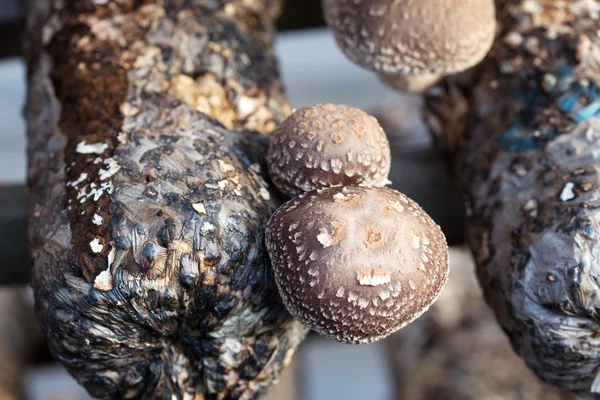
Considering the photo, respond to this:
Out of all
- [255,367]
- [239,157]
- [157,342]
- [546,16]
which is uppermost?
[546,16]

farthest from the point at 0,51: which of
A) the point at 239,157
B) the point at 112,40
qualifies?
the point at 239,157

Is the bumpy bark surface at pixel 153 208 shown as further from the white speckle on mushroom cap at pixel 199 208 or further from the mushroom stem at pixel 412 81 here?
the mushroom stem at pixel 412 81

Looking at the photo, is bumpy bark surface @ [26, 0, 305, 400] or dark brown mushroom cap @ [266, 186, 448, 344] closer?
dark brown mushroom cap @ [266, 186, 448, 344]

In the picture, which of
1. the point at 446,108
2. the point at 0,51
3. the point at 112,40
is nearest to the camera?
the point at 112,40

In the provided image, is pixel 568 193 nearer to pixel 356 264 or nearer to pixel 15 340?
pixel 356 264

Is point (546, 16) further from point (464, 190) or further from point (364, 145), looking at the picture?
point (364, 145)

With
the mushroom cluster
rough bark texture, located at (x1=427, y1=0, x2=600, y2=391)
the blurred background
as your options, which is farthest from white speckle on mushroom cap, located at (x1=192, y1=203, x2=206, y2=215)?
the blurred background

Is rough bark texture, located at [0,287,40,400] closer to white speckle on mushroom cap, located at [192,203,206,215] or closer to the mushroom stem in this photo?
white speckle on mushroom cap, located at [192,203,206,215]
